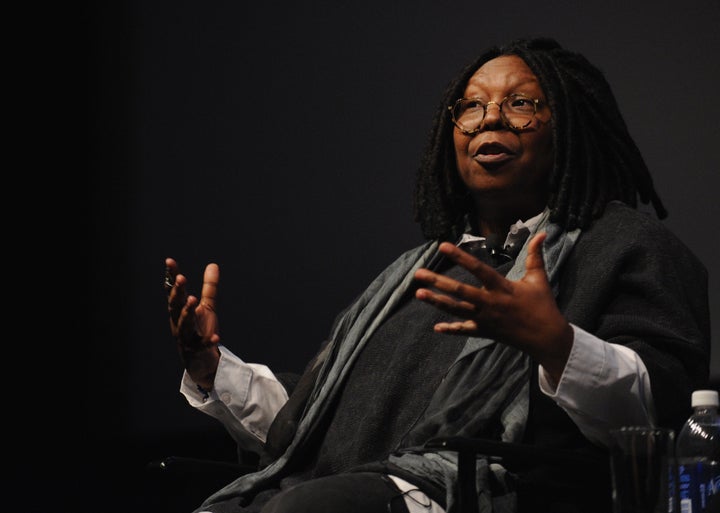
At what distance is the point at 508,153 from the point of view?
2221 millimetres

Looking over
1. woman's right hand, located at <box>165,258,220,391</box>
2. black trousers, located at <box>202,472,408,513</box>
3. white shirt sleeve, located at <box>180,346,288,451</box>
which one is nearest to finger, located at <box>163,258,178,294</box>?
woman's right hand, located at <box>165,258,220,391</box>

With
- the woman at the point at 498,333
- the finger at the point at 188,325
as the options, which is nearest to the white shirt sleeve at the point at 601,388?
the woman at the point at 498,333

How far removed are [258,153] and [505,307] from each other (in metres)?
1.78

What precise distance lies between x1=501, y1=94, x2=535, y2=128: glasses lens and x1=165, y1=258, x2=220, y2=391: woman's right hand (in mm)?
660

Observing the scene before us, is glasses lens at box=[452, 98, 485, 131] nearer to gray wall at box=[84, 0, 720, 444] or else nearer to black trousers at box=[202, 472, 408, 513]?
gray wall at box=[84, 0, 720, 444]

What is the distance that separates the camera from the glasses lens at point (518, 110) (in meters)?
2.23

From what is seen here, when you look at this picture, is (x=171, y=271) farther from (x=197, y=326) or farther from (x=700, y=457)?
(x=700, y=457)

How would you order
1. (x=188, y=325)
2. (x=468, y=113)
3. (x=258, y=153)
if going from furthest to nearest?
(x=258, y=153)
(x=468, y=113)
(x=188, y=325)

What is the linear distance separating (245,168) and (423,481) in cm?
164

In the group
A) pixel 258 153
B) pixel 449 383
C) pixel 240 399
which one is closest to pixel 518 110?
pixel 449 383

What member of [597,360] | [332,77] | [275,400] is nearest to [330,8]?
[332,77]

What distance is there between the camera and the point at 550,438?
1869 mm

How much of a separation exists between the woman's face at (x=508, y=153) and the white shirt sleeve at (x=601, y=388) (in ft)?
1.76

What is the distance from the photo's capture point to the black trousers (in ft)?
5.54
